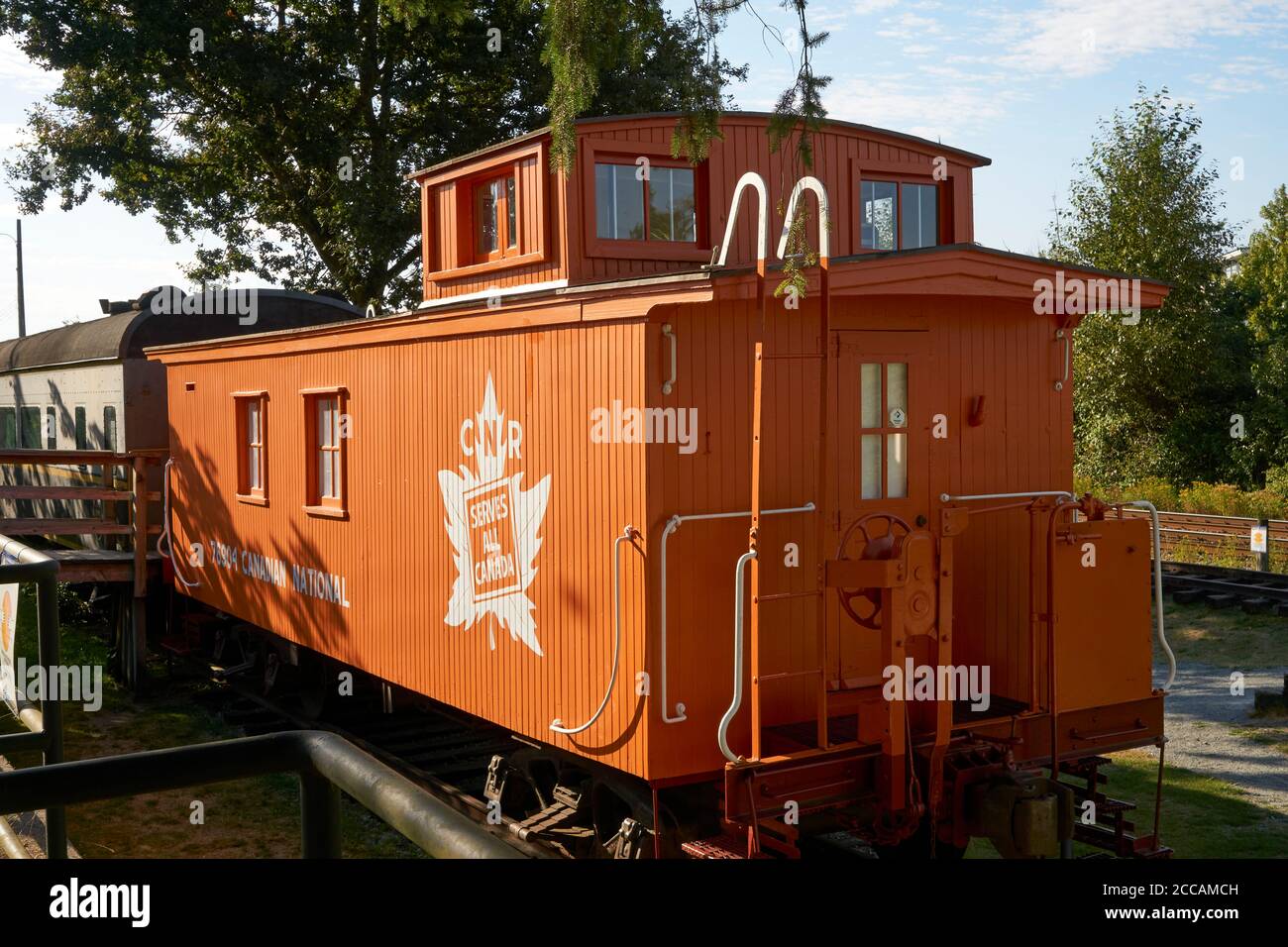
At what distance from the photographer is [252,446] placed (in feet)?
39.3

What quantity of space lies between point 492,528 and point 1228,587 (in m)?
12.6

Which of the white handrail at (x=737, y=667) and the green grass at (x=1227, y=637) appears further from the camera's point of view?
the green grass at (x=1227, y=637)

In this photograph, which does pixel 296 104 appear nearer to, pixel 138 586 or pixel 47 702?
pixel 138 586

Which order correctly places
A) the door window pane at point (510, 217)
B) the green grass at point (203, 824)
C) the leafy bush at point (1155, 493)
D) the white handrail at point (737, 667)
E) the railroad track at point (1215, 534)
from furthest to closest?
1. the leafy bush at point (1155, 493)
2. the railroad track at point (1215, 534)
3. the door window pane at point (510, 217)
4. the green grass at point (203, 824)
5. the white handrail at point (737, 667)

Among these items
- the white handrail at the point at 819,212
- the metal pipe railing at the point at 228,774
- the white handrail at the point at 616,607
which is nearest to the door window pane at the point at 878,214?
the white handrail at the point at 819,212

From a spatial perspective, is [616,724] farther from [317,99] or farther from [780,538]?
[317,99]

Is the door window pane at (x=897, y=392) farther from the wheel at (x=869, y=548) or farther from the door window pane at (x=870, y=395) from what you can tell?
the wheel at (x=869, y=548)

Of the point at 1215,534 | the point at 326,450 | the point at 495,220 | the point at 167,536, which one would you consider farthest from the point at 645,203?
the point at 1215,534

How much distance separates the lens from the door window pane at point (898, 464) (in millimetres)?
7285

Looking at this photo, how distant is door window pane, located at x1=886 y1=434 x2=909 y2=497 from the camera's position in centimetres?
729

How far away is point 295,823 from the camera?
8.84 metres

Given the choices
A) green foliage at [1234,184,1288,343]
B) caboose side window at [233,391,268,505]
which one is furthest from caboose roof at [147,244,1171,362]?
green foliage at [1234,184,1288,343]
